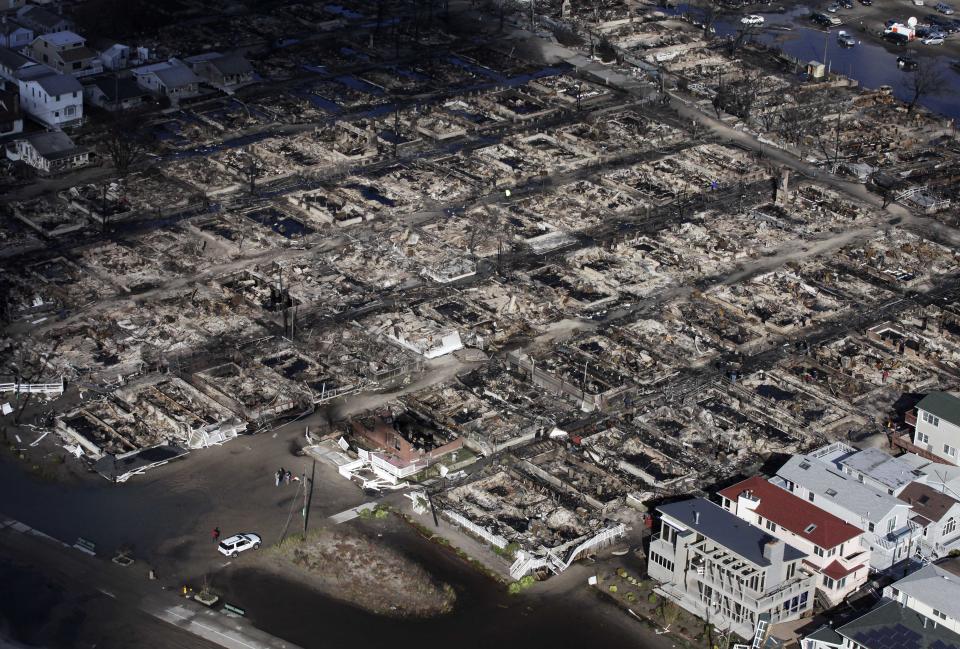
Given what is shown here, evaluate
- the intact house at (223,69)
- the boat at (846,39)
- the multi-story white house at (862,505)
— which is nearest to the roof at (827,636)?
the multi-story white house at (862,505)

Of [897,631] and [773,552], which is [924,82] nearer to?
[773,552]

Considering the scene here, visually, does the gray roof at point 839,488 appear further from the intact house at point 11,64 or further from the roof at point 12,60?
the roof at point 12,60

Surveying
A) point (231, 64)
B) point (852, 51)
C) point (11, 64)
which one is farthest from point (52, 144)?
point (852, 51)

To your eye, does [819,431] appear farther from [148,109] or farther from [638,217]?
[148,109]

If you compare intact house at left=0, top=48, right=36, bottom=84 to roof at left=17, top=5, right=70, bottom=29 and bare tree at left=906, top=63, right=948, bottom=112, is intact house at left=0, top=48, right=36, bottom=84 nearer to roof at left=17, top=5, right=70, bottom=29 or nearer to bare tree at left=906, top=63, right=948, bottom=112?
roof at left=17, top=5, right=70, bottom=29

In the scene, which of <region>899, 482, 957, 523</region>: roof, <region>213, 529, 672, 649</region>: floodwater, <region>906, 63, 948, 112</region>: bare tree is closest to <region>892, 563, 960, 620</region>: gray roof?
<region>899, 482, 957, 523</region>: roof
